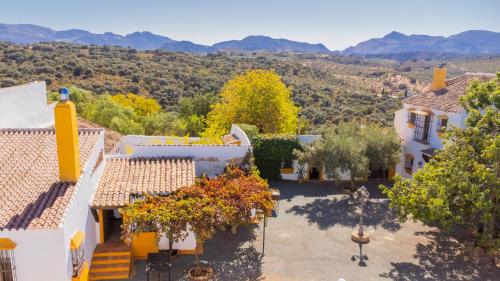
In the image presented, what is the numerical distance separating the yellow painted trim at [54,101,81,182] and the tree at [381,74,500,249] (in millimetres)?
13384

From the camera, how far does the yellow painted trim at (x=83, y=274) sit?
45.2ft

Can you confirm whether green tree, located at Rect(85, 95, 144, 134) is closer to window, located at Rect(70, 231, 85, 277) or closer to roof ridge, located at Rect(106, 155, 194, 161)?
roof ridge, located at Rect(106, 155, 194, 161)

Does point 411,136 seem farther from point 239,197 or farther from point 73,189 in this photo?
point 73,189

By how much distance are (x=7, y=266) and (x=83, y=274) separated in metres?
2.49

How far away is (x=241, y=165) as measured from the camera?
2138 centimetres

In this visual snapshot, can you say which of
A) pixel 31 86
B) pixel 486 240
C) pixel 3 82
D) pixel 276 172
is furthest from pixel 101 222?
pixel 3 82

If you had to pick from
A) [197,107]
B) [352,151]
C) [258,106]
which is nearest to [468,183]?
[352,151]

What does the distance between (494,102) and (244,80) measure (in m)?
20.5

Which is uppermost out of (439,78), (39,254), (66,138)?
(439,78)

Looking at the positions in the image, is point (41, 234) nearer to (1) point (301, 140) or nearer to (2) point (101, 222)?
(2) point (101, 222)

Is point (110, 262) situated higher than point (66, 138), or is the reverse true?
point (66, 138)

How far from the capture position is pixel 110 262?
1611cm

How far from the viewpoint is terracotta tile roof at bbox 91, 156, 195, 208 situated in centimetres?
1659

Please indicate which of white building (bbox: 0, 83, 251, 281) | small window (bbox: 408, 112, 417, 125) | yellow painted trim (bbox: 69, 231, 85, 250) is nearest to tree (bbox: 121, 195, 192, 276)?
white building (bbox: 0, 83, 251, 281)
